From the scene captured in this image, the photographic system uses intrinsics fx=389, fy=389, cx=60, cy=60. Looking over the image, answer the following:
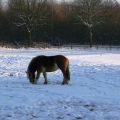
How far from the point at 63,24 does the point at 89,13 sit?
13103 millimetres

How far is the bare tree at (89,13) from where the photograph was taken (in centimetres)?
7425

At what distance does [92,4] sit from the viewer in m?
75.4

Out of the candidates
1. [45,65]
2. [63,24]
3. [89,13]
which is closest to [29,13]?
[89,13]

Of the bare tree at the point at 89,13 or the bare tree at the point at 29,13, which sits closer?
the bare tree at the point at 89,13

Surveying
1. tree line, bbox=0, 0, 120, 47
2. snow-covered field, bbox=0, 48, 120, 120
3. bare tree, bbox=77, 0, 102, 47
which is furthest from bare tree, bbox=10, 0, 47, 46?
snow-covered field, bbox=0, 48, 120, 120

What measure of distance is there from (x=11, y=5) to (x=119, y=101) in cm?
7357

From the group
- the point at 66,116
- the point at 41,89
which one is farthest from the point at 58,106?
the point at 41,89

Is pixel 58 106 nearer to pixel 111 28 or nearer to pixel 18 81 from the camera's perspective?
pixel 18 81

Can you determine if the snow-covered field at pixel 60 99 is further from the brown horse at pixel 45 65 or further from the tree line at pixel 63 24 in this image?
the tree line at pixel 63 24

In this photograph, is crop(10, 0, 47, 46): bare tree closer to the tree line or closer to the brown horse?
the tree line

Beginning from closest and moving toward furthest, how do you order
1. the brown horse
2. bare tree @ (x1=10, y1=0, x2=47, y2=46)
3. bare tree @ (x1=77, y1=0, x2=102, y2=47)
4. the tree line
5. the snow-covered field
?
the snow-covered field < the brown horse < bare tree @ (x1=77, y1=0, x2=102, y2=47) < bare tree @ (x1=10, y1=0, x2=47, y2=46) < the tree line

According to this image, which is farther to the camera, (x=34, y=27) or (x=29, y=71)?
(x=34, y=27)

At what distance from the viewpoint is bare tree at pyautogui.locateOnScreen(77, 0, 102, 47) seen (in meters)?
74.2

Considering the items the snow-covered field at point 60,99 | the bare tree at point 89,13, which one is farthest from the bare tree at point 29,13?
the snow-covered field at point 60,99
